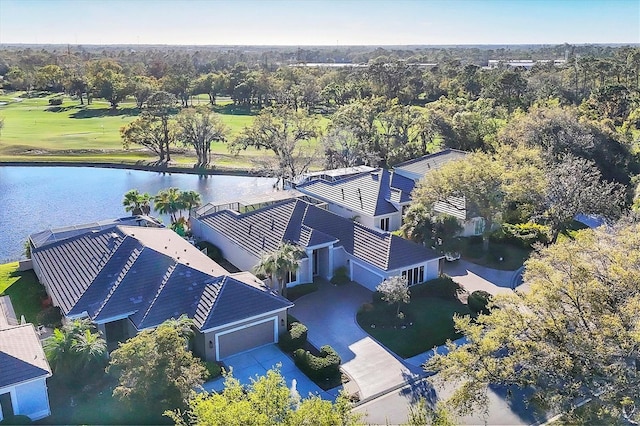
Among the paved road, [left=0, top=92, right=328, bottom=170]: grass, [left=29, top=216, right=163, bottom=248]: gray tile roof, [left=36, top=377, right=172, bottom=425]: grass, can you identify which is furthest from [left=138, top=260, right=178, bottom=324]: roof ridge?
[left=0, top=92, right=328, bottom=170]: grass

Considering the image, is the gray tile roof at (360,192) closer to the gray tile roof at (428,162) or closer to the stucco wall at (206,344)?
the gray tile roof at (428,162)

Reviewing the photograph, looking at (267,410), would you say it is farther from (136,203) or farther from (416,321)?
(136,203)

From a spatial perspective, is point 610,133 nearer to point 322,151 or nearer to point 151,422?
point 322,151

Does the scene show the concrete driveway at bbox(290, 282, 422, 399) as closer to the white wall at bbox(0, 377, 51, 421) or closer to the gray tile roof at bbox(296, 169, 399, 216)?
the gray tile roof at bbox(296, 169, 399, 216)

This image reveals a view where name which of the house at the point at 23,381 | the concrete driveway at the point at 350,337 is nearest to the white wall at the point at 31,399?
the house at the point at 23,381

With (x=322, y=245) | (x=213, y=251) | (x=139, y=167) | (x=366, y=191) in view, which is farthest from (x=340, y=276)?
(x=139, y=167)
